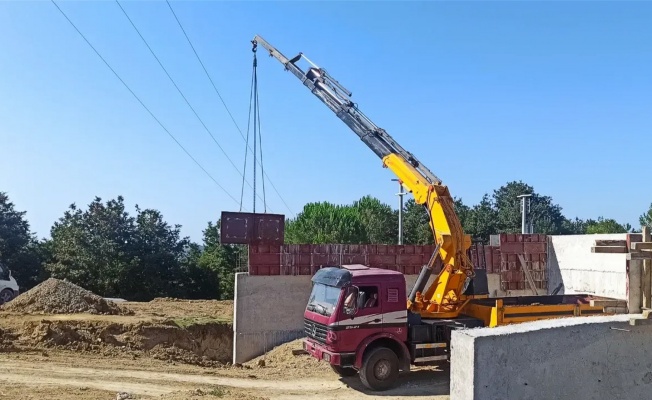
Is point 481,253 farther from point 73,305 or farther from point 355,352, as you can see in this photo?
point 73,305

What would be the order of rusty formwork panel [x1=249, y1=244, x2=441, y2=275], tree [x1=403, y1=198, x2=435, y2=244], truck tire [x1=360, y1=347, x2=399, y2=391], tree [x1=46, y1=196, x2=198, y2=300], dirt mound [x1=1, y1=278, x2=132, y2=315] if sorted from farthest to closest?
tree [x1=403, y1=198, x2=435, y2=244] < tree [x1=46, y1=196, x2=198, y2=300] < dirt mound [x1=1, y1=278, x2=132, y2=315] < rusty formwork panel [x1=249, y1=244, x2=441, y2=275] < truck tire [x1=360, y1=347, x2=399, y2=391]

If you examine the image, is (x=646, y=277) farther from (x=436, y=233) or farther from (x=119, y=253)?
(x=119, y=253)

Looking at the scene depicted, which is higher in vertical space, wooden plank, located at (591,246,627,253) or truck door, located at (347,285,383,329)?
wooden plank, located at (591,246,627,253)

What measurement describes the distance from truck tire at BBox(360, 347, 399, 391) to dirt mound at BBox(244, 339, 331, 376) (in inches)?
98.9

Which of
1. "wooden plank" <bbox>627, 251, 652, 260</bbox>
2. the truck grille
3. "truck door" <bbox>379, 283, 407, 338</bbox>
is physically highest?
"wooden plank" <bbox>627, 251, 652, 260</bbox>

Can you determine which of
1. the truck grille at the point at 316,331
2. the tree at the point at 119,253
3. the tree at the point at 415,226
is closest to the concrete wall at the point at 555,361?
the truck grille at the point at 316,331

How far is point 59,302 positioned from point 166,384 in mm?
11305

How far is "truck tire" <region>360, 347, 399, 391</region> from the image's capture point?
1234cm

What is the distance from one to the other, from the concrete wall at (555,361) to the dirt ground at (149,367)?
524 cm

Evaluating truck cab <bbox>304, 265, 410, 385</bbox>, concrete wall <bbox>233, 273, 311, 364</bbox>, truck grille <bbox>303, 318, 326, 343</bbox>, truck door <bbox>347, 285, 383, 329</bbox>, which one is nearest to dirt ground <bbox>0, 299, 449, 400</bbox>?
concrete wall <bbox>233, 273, 311, 364</bbox>

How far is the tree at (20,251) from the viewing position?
37125 mm

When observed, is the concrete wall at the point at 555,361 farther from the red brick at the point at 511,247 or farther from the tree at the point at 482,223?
the tree at the point at 482,223

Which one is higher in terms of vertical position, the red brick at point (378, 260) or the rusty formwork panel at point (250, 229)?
the rusty formwork panel at point (250, 229)

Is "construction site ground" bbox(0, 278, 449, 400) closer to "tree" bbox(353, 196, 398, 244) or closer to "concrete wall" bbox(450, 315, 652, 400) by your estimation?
"concrete wall" bbox(450, 315, 652, 400)
